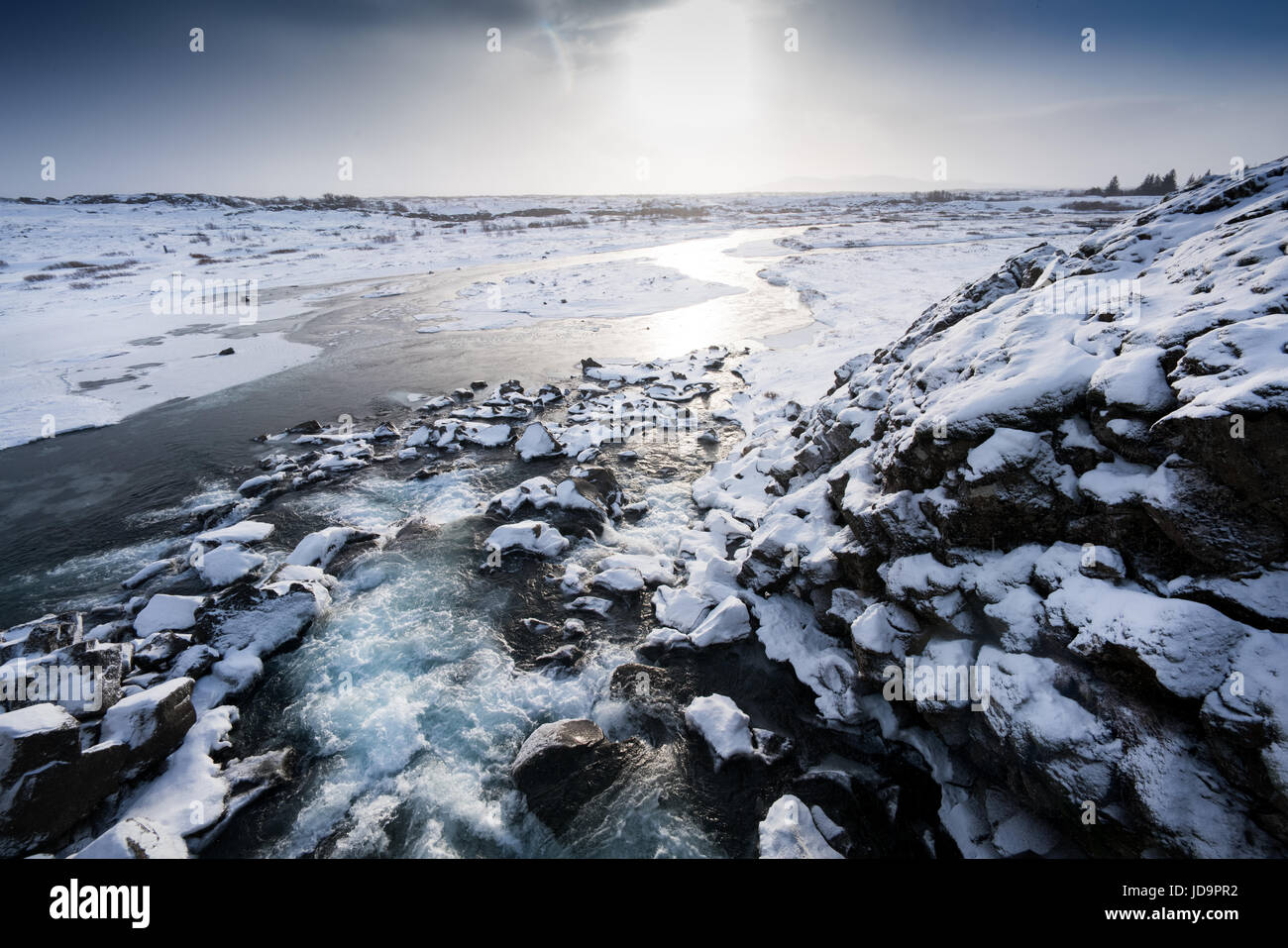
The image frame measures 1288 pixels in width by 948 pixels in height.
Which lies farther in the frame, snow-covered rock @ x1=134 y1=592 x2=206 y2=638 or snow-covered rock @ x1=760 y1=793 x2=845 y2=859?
snow-covered rock @ x1=134 y1=592 x2=206 y2=638

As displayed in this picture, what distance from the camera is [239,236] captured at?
5553 centimetres

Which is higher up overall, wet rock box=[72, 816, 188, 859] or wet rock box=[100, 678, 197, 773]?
wet rock box=[100, 678, 197, 773]

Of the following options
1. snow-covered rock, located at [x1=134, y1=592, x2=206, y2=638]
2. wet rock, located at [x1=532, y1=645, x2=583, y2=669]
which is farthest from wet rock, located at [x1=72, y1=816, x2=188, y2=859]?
wet rock, located at [x1=532, y1=645, x2=583, y2=669]

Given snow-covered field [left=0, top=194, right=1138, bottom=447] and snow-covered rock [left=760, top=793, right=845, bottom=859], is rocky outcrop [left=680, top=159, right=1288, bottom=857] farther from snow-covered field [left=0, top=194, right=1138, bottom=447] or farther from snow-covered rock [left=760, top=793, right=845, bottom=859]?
snow-covered field [left=0, top=194, right=1138, bottom=447]

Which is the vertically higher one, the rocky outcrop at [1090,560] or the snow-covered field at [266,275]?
the snow-covered field at [266,275]

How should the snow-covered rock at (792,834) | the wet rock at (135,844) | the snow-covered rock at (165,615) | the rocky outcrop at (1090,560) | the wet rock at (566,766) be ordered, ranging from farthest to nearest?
1. the snow-covered rock at (165,615)
2. the wet rock at (566,766)
3. the snow-covered rock at (792,834)
4. the wet rock at (135,844)
5. the rocky outcrop at (1090,560)

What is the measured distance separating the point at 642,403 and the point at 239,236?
205ft

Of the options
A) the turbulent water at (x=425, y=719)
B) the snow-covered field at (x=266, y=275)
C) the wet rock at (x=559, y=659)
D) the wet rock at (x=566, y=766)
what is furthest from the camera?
the snow-covered field at (x=266, y=275)

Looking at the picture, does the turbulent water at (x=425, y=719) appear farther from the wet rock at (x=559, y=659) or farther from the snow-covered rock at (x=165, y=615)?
the snow-covered rock at (x=165, y=615)

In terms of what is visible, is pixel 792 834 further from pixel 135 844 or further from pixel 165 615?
pixel 165 615

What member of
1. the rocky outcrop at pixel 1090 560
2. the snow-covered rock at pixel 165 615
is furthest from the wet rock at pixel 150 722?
the rocky outcrop at pixel 1090 560

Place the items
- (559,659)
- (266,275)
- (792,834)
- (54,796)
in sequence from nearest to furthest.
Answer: (792,834) → (54,796) → (559,659) → (266,275)

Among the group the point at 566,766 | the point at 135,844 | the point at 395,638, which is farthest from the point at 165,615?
the point at 566,766
